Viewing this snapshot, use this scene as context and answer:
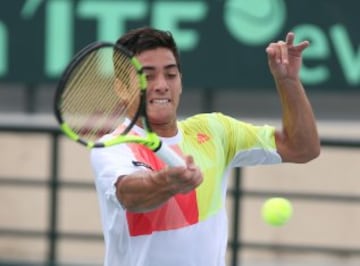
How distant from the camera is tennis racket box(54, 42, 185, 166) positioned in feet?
8.48

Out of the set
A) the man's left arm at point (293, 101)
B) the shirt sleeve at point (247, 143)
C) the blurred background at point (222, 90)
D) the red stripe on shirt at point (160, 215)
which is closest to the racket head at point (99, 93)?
the red stripe on shirt at point (160, 215)

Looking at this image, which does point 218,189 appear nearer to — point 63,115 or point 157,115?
point 157,115

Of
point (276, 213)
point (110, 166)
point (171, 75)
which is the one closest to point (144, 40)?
point (171, 75)

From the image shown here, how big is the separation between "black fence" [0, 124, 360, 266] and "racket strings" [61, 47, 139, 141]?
2.81 m

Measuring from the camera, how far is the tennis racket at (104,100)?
102 inches

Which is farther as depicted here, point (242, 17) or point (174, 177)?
point (242, 17)

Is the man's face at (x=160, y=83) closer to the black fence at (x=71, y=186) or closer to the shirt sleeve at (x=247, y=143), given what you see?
the shirt sleeve at (x=247, y=143)

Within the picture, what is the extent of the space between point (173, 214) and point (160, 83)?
36cm

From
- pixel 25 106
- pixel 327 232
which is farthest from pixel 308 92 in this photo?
pixel 25 106

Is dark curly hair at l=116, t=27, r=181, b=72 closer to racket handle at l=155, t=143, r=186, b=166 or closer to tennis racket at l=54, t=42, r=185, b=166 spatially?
tennis racket at l=54, t=42, r=185, b=166

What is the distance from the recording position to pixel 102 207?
2.82 meters

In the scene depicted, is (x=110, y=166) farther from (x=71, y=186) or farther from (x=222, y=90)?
(x=222, y=90)

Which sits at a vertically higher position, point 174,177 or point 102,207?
point 174,177

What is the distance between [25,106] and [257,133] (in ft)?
15.0
